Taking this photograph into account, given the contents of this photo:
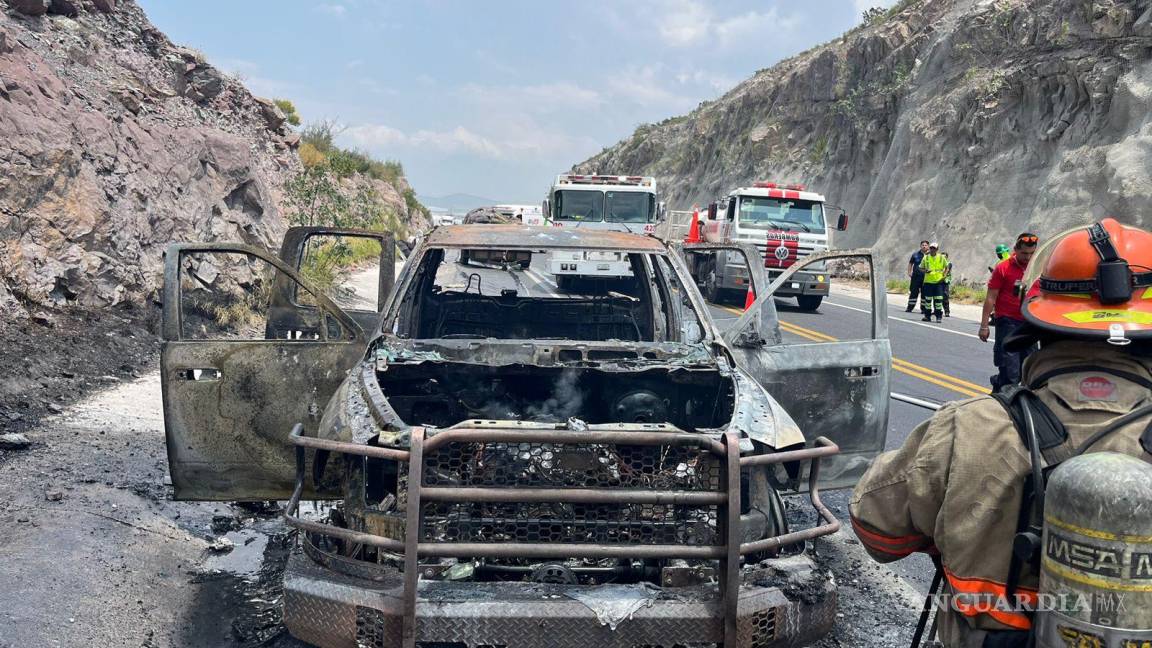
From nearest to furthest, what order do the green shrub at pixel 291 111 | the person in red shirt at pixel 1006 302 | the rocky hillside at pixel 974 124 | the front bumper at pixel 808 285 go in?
the person in red shirt at pixel 1006 302
the front bumper at pixel 808 285
the rocky hillside at pixel 974 124
the green shrub at pixel 291 111

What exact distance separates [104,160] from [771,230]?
13146 mm

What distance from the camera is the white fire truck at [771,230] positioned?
19562 millimetres

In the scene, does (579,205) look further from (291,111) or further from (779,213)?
(291,111)

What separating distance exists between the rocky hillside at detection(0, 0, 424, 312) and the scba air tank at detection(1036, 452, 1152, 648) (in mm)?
8924

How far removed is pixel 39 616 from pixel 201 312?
814 centimetres

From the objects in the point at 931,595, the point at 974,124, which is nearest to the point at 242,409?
the point at 931,595

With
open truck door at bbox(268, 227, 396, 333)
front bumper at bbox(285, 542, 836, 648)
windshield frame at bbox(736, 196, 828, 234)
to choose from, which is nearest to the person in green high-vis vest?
windshield frame at bbox(736, 196, 828, 234)

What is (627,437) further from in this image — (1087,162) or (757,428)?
(1087,162)

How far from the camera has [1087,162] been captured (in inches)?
953

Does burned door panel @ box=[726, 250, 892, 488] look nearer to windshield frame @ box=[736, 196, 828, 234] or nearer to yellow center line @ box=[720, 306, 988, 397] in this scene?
yellow center line @ box=[720, 306, 988, 397]

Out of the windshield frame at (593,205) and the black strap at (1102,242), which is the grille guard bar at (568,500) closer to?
the black strap at (1102,242)

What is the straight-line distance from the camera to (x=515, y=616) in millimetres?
3012

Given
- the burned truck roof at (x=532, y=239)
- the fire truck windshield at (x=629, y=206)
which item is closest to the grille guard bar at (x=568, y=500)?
the burned truck roof at (x=532, y=239)

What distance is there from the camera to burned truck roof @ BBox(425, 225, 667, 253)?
17.0ft
